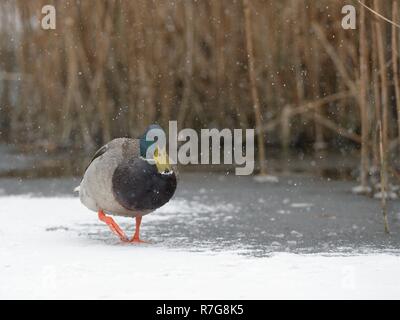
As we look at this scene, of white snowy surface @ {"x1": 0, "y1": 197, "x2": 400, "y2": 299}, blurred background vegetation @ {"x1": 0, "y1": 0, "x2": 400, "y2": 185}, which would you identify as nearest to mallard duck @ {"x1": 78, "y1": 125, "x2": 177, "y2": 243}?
white snowy surface @ {"x1": 0, "y1": 197, "x2": 400, "y2": 299}

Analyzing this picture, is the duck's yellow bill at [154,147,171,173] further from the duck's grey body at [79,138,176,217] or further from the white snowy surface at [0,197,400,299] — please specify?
the white snowy surface at [0,197,400,299]

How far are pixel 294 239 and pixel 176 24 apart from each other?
10.9 ft

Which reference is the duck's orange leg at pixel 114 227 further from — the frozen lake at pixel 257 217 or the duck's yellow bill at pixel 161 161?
the duck's yellow bill at pixel 161 161

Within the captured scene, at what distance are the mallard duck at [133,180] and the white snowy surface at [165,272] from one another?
20 cm

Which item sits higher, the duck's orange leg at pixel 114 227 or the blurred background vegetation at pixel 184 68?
the blurred background vegetation at pixel 184 68

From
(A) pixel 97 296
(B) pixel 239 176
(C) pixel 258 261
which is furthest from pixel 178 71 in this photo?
(A) pixel 97 296

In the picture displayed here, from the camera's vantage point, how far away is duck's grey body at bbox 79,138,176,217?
4938 mm

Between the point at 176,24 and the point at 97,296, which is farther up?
the point at 176,24

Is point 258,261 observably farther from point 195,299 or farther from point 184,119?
point 184,119

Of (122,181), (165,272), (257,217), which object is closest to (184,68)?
(257,217)

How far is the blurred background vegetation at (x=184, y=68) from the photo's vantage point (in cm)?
782

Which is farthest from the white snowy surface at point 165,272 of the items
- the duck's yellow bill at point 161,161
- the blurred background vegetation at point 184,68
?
the blurred background vegetation at point 184,68

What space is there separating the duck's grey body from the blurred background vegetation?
2.58m
